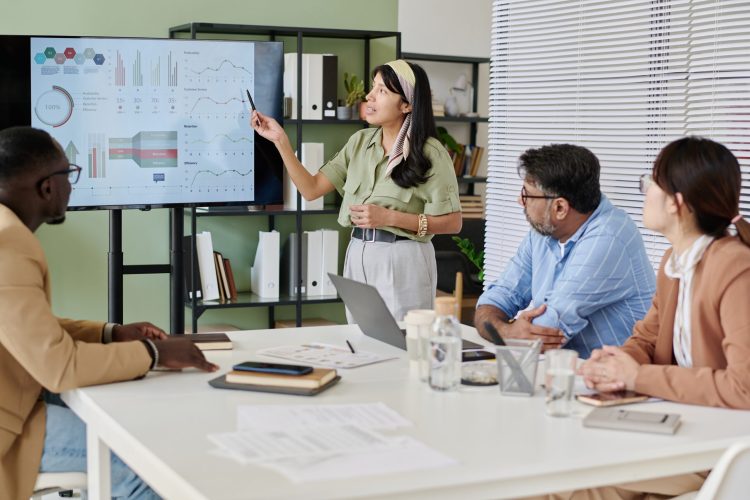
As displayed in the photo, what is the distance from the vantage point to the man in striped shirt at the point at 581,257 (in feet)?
9.38

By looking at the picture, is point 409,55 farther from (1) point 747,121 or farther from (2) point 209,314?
(1) point 747,121

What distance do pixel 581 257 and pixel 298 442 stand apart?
135 centimetres

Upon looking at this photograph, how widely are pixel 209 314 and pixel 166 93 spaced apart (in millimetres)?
1978

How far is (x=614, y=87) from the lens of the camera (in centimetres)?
400

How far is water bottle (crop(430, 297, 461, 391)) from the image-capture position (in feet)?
7.14

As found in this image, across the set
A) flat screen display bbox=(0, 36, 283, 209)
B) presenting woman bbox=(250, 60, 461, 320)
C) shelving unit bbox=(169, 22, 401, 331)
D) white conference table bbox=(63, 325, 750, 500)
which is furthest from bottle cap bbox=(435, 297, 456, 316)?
shelving unit bbox=(169, 22, 401, 331)

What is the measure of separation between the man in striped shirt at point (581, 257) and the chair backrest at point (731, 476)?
3.67 ft

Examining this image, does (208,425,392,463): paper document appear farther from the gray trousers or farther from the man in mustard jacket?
the gray trousers

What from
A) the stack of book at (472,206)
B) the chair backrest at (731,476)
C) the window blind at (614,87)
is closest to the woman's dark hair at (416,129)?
the window blind at (614,87)

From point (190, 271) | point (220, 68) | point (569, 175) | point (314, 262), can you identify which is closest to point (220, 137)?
point (220, 68)

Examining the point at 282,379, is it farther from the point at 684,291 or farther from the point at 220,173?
the point at 220,173

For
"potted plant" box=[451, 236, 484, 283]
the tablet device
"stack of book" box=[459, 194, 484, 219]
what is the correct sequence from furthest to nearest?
"stack of book" box=[459, 194, 484, 219] < "potted plant" box=[451, 236, 484, 283] < the tablet device

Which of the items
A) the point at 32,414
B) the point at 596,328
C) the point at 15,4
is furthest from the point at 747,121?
the point at 15,4

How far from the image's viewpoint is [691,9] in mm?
A: 3592
